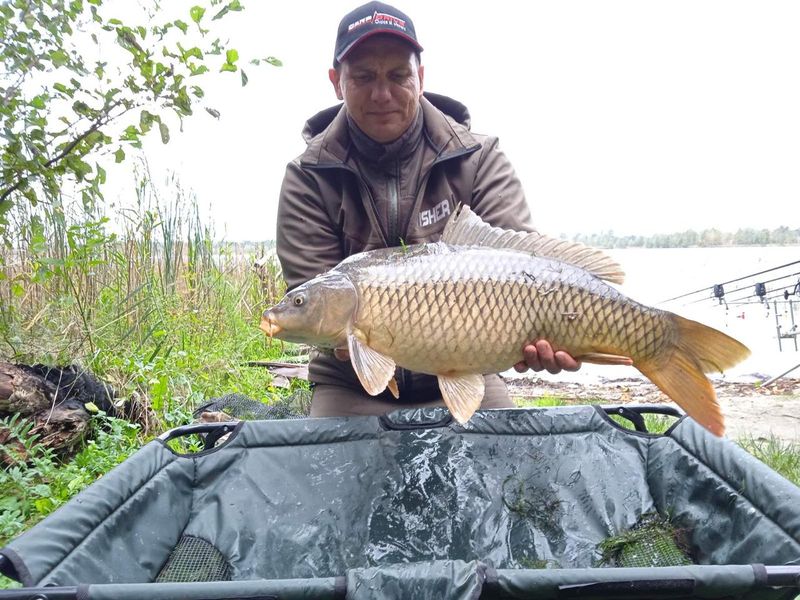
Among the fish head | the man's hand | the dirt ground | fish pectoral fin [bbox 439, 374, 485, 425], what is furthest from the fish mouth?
the dirt ground

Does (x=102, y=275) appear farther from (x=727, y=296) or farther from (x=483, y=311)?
(x=727, y=296)

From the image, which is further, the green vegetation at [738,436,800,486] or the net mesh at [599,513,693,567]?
the green vegetation at [738,436,800,486]

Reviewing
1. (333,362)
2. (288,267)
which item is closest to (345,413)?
(333,362)

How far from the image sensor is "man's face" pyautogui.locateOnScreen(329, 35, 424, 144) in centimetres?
145

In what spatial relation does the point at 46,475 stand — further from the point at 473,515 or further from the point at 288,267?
the point at 473,515

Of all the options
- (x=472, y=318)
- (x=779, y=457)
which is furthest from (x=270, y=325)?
(x=779, y=457)

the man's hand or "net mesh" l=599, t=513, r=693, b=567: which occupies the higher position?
the man's hand

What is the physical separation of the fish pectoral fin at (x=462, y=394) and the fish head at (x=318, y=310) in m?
0.22

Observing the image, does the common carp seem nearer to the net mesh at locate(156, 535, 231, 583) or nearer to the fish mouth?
the fish mouth

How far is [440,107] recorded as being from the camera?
1806mm

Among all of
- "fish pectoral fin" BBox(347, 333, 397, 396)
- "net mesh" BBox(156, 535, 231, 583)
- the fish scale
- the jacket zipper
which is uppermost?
the jacket zipper

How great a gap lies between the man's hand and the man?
45 cm

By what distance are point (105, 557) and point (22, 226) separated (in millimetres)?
1895

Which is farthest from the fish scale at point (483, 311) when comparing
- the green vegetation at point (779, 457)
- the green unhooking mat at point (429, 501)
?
the green vegetation at point (779, 457)
